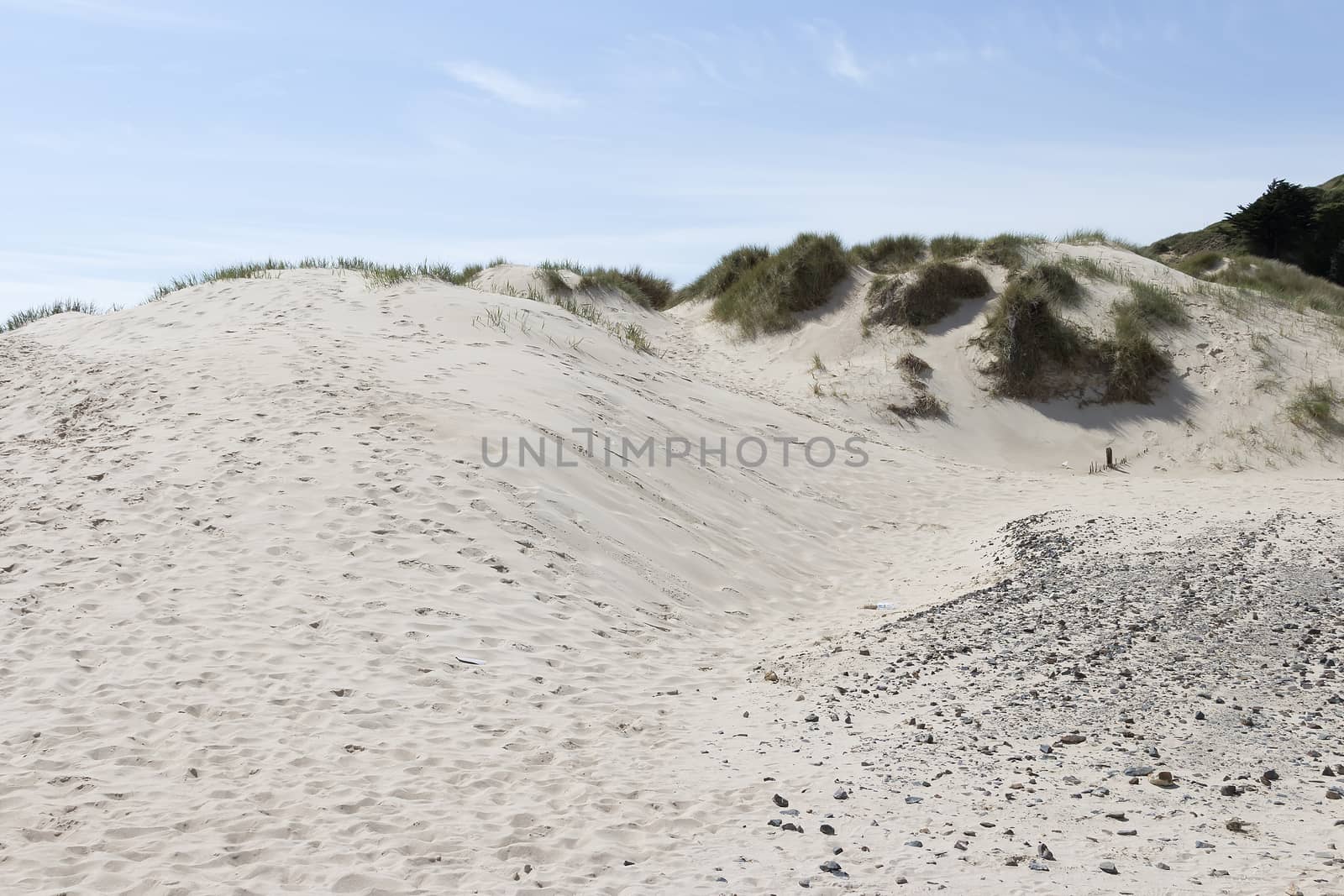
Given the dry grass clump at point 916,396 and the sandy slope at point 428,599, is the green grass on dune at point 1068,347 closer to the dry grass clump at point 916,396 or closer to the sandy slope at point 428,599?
the dry grass clump at point 916,396

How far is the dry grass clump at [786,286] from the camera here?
1886cm

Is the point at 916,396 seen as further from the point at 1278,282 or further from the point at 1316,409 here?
the point at 1278,282

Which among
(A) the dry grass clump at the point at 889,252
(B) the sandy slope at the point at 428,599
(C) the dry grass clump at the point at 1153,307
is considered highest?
(A) the dry grass clump at the point at 889,252

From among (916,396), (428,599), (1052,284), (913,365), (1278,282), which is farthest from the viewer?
(1278,282)

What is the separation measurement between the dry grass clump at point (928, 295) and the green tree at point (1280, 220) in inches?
610

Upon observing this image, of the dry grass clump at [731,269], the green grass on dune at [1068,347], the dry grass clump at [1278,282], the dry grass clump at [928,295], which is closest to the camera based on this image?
the green grass on dune at [1068,347]

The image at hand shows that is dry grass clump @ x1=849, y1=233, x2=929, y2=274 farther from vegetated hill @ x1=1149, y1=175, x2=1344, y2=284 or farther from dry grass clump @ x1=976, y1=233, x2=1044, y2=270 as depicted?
vegetated hill @ x1=1149, y1=175, x2=1344, y2=284

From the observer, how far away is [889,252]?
20.0m

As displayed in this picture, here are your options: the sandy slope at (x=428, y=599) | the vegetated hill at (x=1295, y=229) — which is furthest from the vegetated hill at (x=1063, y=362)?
the vegetated hill at (x=1295, y=229)

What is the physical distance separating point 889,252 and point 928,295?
2422 mm

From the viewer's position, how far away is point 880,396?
52.0 feet

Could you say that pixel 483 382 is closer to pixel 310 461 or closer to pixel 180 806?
pixel 310 461

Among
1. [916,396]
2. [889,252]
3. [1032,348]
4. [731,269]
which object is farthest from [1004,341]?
[731,269]

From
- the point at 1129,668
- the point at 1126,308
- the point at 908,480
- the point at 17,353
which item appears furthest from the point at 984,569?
the point at 17,353
